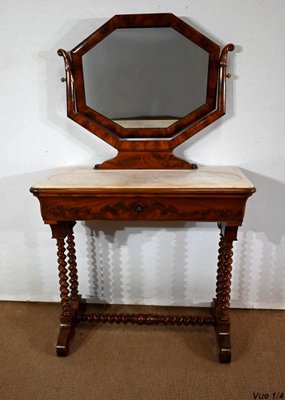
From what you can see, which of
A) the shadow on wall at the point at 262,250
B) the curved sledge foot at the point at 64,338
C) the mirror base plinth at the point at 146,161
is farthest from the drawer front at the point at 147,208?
the curved sledge foot at the point at 64,338

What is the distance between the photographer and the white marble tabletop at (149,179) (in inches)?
59.0

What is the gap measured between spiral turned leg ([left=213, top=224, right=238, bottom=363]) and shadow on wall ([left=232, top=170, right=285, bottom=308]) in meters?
0.28

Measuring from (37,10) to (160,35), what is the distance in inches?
26.9

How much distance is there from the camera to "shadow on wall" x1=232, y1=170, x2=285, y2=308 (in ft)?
6.42

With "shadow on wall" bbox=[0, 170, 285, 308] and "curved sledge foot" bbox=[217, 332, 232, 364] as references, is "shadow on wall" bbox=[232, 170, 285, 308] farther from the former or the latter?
"curved sledge foot" bbox=[217, 332, 232, 364]

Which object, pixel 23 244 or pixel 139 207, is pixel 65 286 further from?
pixel 139 207

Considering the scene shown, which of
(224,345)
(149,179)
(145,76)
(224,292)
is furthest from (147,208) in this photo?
(224,345)

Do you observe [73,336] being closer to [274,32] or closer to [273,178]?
[273,178]

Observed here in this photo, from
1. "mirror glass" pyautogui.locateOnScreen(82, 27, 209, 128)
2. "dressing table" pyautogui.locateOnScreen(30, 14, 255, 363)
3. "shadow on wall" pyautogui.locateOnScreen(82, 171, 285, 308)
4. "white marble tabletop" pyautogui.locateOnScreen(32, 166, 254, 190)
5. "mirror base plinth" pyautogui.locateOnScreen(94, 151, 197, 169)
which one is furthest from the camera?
"shadow on wall" pyautogui.locateOnScreen(82, 171, 285, 308)

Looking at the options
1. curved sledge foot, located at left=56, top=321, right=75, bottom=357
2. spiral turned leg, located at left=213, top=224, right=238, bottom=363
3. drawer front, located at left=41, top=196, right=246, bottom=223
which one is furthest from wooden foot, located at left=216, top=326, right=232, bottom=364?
curved sledge foot, located at left=56, top=321, right=75, bottom=357

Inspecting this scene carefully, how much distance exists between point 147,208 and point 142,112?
602mm

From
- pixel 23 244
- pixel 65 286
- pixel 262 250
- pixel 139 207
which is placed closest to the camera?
pixel 139 207

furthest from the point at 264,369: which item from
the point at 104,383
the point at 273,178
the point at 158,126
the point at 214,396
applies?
the point at 158,126

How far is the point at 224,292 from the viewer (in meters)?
1.76
